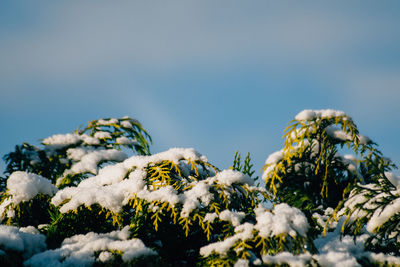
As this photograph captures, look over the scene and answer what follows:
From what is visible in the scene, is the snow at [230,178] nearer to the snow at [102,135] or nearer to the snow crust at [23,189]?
the snow crust at [23,189]

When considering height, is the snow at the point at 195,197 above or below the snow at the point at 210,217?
above

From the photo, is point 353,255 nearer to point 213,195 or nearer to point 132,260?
point 213,195

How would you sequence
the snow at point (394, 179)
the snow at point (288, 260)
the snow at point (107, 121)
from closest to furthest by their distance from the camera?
the snow at point (288, 260) → the snow at point (394, 179) → the snow at point (107, 121)

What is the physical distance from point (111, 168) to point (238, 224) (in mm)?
1402

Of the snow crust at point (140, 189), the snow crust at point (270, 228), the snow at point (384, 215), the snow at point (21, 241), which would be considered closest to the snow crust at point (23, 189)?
→ the snow crust at point (140, 189)

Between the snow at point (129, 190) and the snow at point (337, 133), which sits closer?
the snow at point (129, 190)

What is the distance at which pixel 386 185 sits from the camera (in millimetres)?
2967

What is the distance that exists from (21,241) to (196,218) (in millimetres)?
1238

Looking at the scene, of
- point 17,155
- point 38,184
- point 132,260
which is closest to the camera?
point 132,260

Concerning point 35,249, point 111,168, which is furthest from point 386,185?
point 35,249

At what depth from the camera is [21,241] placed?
244 cm

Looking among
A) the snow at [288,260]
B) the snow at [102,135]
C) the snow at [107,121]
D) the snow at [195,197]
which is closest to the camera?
the snow at [288,260]

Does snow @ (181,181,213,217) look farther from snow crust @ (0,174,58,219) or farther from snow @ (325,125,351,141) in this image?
snow @ (325,125,351,141)

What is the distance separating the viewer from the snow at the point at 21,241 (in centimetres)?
235
